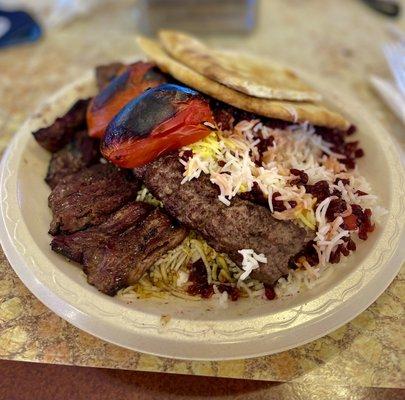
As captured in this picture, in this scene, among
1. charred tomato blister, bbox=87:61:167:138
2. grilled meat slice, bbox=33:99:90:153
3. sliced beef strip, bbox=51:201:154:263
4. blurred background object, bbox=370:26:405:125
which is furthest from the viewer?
blurred background object, bbox=370:26:405:125

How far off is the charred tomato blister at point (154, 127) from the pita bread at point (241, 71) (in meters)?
0.33

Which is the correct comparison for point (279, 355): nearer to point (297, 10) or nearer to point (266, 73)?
point (266, 73)

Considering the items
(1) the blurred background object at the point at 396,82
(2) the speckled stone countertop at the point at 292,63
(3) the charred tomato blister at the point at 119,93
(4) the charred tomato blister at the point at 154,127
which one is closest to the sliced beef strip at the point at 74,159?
(3) the charred tomato blister at the point at 119,93

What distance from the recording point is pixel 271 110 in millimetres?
2678

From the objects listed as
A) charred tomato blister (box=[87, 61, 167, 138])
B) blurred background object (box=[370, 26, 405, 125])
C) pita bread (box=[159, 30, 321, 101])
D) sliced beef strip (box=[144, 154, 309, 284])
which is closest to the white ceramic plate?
sliced beef strip (box=[144, 154, 309, 284])

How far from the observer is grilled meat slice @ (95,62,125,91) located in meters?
3.19

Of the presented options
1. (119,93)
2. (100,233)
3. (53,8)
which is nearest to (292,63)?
(119,93)

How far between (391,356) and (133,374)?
120 centimetres

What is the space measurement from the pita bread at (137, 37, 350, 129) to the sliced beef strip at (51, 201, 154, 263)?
0.74 m

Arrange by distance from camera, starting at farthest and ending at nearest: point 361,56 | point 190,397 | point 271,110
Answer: point 361,56
point 271,110
point 190,397

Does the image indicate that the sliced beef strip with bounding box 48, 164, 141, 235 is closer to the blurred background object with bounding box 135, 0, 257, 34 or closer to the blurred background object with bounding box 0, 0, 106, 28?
the blurred background object with bounding box 135, 0, 257, 34

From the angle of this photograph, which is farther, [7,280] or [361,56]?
[361,56]

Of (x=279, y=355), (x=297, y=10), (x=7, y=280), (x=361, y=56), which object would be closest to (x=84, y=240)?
(x=7, y=280)

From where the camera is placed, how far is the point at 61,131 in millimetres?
2916
